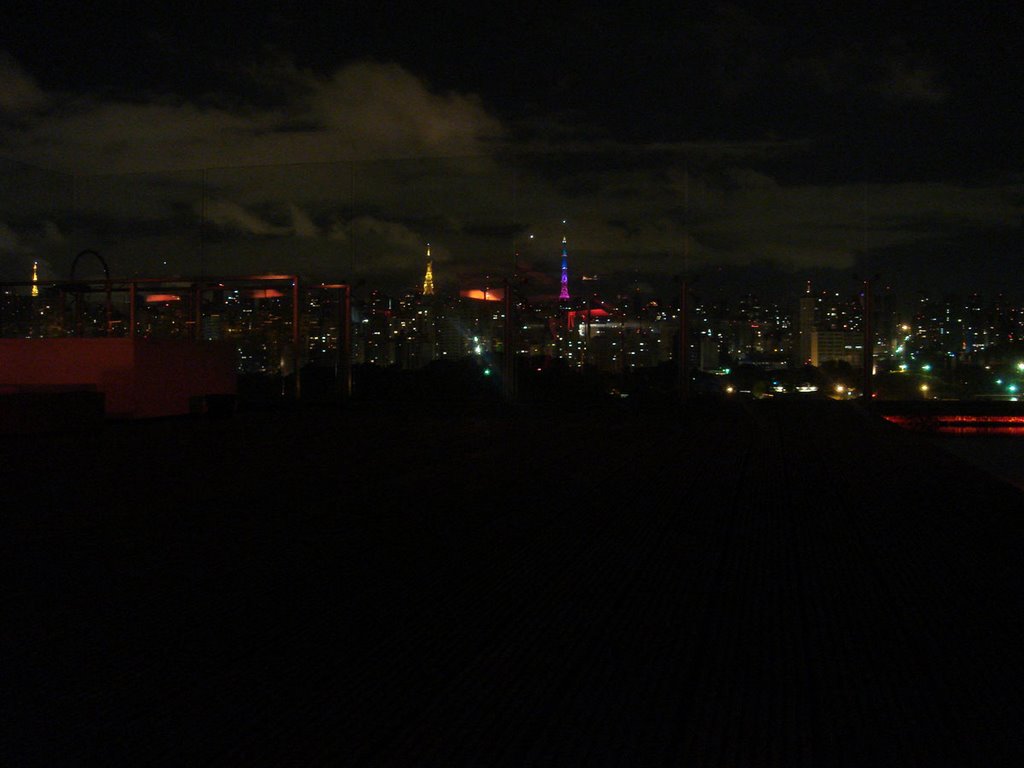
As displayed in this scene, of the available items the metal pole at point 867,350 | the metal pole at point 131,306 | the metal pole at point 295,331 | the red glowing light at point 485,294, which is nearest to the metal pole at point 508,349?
the red glowing light at point 485,294

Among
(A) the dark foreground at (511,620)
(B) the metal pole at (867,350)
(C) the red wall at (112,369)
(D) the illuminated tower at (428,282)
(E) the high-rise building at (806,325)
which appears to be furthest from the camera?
(D) the illuminated tower at (428,282)

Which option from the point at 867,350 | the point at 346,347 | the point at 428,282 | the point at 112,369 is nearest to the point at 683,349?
the point at 867,350

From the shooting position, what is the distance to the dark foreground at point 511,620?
259 centimetres

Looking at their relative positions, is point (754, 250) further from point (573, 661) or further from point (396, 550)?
point (573, 661)

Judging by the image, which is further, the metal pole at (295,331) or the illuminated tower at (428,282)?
the illuminated tower at (428,282)

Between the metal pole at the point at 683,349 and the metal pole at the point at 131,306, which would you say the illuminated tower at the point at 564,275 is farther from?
the metal pole at the point at 131,306

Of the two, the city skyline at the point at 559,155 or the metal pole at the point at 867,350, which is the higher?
the city skyline at the point at 559,155

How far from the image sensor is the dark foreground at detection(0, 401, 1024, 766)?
8.49 ft

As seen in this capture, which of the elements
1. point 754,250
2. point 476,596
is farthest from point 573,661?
point 754,250

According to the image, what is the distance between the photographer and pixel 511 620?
12.0 ft

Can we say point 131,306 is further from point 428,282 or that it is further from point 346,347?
point 428,282

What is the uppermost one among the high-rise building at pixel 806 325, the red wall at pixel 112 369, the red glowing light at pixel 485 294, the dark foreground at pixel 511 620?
the red glowing light at pixel 485 294

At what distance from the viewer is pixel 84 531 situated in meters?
5.43

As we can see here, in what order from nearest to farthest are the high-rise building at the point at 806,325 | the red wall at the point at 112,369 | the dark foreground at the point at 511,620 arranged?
the dark foreground at the point at 511,620 → the red wall at the point at 112,369 → the high-rise building at the point at 806,325
